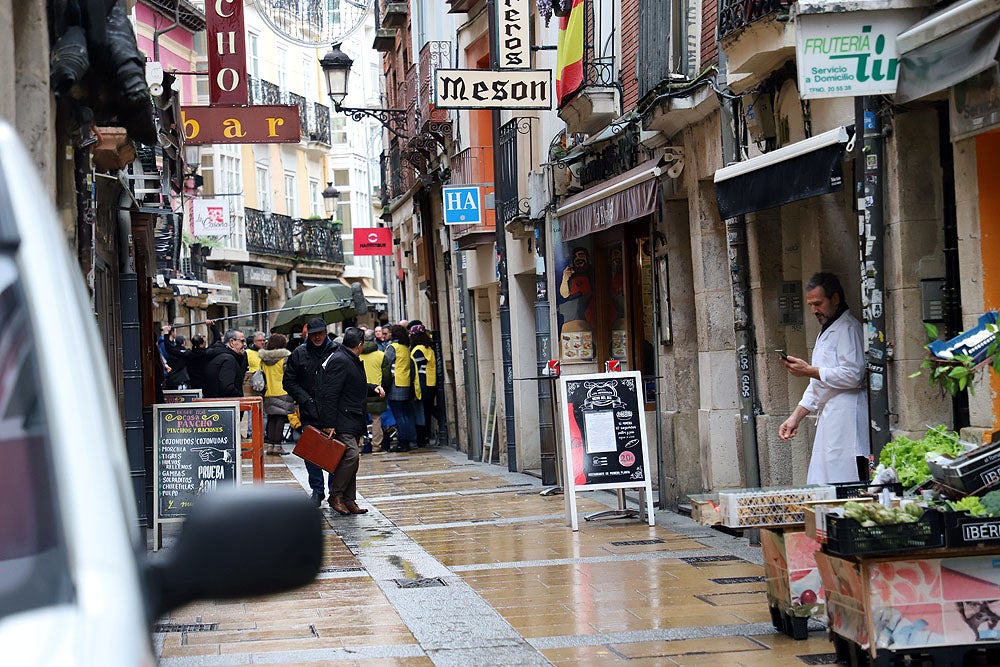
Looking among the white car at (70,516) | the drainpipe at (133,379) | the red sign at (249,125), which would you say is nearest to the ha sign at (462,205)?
the red sign at (249,125)

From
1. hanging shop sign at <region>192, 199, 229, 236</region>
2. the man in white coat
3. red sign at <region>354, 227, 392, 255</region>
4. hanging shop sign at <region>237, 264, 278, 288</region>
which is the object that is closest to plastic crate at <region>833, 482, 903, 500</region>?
the man in white coat

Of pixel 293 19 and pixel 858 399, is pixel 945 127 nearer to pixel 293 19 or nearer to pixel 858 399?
pixel 858 399

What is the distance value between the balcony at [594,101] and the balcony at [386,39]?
18461 millimetres

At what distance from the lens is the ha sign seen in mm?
22984

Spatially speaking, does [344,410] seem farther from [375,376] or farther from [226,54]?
[375,376]

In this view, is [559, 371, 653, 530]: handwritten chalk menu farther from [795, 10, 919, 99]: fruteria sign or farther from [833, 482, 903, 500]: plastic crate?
[833, 482, 903, 500]: plastic crate

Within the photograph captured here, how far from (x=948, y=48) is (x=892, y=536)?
3.27m

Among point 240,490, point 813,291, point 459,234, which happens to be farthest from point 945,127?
point 459,234

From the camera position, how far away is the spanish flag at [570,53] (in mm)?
16812

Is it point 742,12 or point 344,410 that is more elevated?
point 742,12

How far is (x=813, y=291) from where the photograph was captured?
31.8ft

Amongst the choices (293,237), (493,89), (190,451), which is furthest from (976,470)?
(293,237)

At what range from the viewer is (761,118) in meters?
12.1

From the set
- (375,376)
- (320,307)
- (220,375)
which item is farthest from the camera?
(320,307)
